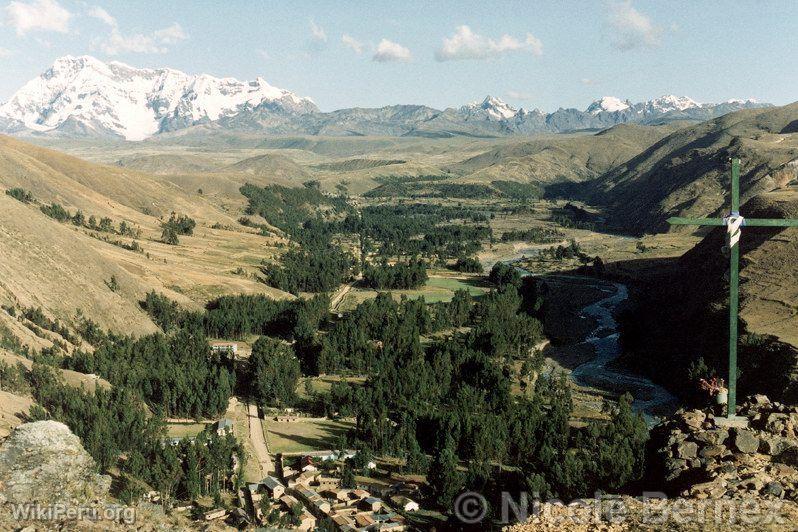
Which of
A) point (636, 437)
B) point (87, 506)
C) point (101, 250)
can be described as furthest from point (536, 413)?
point (101, 250)

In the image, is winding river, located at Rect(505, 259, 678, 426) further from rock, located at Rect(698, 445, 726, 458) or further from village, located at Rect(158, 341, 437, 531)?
rock, located at Rect(698, 445, 726, 458)

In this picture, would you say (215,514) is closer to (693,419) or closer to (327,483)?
(327,483)

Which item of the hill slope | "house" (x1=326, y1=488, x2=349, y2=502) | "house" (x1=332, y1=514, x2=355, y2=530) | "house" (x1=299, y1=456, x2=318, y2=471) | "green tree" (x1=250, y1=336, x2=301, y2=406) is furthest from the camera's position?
"green tree" (x1=250, y1=336, x2=301, y2=406)

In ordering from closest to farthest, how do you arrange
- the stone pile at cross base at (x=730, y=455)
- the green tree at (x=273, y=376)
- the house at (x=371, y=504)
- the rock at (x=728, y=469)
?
the stone pile at cross base at (x=730, y=455) → the rock at (x=728, y=469) → the house at (x=371, y=504) → the green tree at (x=273, y=376)

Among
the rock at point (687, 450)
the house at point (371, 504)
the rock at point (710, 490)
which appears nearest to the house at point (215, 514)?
the house at point (371, 504)

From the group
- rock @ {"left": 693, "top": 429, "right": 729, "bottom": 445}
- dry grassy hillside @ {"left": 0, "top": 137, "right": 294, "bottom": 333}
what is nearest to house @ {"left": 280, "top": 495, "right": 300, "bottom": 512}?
rock @ {"left": 693, "top": 429, "right": 729, "bottom": 445}

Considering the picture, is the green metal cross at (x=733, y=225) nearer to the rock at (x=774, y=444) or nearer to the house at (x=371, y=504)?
the rock at (x=774, y=444)
